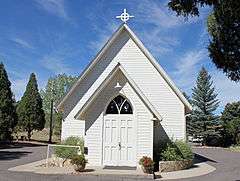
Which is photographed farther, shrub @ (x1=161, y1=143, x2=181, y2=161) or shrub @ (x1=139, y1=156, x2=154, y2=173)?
shrub @ (x1=161, y1=143, x2=181, y2=161)

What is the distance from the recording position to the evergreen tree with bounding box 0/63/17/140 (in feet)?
150

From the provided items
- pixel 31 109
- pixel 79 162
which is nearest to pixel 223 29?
pixel 79 162

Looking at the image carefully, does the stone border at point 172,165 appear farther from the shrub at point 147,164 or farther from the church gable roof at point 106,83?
the church gable roof at point 106,83

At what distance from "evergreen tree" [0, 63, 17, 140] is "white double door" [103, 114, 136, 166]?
28.1 m

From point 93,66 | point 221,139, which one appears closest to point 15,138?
point 221,139

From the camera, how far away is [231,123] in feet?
→ 175

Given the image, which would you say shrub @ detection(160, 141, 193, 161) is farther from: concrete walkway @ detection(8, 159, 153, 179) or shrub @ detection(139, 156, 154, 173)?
shrub @ detection(139, 156, 154, 173)

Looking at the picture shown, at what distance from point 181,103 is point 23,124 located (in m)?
35.1

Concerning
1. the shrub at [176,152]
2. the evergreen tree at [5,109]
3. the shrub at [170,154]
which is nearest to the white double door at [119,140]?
the shrub at [170,154]

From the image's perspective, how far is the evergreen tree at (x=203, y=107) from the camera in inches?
2300

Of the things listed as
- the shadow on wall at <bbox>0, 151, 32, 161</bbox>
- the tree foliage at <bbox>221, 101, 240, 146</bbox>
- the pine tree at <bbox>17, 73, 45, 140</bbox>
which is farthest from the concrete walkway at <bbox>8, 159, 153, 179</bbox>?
the tree foliage at <bbox>221, 101, 240, 146</bbox>

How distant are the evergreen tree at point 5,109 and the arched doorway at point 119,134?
1103 inches

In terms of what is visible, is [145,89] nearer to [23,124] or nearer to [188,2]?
[188,2]

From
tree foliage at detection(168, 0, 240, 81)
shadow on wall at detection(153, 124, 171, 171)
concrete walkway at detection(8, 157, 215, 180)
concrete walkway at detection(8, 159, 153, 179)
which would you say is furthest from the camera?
shadow on wall at detection(153, 124, 171, 171)
